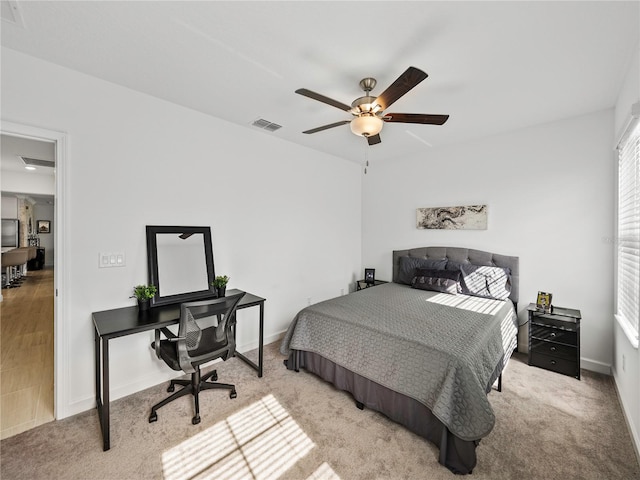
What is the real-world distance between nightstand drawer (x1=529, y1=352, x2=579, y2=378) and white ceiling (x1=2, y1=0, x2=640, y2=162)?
2614 mm

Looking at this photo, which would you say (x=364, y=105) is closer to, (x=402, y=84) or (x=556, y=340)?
(x=402, y=84)

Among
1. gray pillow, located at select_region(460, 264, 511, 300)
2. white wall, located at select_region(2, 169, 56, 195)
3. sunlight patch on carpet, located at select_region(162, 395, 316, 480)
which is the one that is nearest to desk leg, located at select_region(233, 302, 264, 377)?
sunlight patch on carpet, located at select_region(162, 395, 316, 480)

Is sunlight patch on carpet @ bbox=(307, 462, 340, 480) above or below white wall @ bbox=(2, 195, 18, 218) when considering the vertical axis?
below

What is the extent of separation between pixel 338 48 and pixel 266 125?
1.57m

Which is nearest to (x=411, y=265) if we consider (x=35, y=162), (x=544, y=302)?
(x=544, y=302)

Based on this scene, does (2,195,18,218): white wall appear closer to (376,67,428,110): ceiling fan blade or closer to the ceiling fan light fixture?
the ceiling fan light fixture

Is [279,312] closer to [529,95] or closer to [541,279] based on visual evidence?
[541,279]

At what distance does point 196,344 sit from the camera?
2.24m

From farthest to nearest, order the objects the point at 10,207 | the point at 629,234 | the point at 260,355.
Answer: the point at 10,207, the point at 260,355, the point at 629,234

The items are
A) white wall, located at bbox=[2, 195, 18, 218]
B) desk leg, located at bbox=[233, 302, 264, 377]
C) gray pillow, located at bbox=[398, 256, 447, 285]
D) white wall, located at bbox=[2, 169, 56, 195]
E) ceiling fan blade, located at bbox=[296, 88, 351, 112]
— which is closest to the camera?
ceiling fan blade, located at bbox=[296, 88, 351, 112]

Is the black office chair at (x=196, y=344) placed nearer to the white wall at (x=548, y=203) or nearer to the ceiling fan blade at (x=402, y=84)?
the ceiling fan blade at (x=402, y=84)

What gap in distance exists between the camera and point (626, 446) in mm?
1893

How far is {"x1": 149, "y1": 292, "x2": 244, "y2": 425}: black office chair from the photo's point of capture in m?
2.09

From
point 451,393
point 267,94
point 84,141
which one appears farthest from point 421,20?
point 84,141
